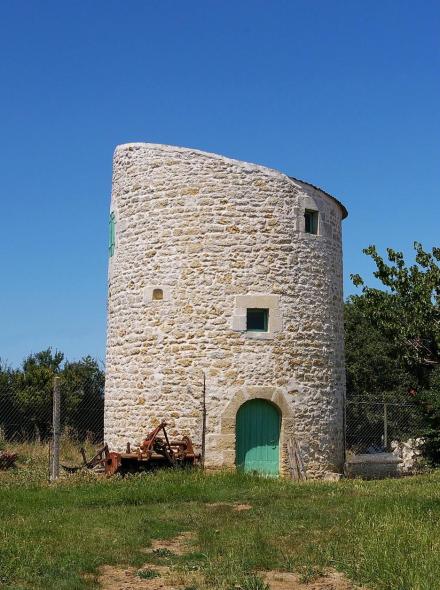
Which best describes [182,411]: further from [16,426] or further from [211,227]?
[16,426]

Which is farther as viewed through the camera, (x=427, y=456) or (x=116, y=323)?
(x=427, y=456)

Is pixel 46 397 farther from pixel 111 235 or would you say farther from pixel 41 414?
pixel 111 235

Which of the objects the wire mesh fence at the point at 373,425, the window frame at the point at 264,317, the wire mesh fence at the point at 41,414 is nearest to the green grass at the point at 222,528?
the window frame at the point at 264,317

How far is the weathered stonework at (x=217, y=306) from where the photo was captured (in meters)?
14.4

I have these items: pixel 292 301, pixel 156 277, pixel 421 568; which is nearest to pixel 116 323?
pixel 156 277

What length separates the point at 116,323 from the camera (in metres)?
15.7

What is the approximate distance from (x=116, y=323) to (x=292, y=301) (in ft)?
12.6

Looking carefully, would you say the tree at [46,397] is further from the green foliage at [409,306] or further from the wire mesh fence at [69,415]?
the green foliage at [409,306]

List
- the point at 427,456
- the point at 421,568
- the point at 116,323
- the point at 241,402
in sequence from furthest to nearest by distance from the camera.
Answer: the point at 427,456
the point at 116,323
the point at 241,402
the point at 421,568

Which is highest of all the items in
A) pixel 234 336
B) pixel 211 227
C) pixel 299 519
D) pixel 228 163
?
pixel 228 163

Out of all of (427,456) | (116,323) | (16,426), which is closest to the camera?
(116,323)

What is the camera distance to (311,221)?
1570cm

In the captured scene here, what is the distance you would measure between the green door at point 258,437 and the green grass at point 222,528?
1.26m

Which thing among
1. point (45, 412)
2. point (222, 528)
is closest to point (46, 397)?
point (45, 412)
